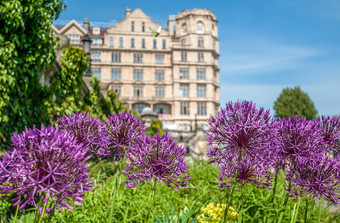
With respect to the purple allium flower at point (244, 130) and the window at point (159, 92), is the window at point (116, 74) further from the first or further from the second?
the purple allium flower at point (244, 130)

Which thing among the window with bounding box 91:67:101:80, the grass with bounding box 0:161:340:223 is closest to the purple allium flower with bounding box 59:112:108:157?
the grass with bounding box 0:161:340:223

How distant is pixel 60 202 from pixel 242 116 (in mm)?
927

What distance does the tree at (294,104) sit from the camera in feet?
146

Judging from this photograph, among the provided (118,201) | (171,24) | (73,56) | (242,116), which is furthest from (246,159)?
(171,24)

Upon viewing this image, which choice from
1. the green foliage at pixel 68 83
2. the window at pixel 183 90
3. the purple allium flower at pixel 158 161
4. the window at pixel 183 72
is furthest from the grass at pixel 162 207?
the window at pixel 183 72

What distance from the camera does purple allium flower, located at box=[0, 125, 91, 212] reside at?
118cm

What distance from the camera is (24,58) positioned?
7141 mm

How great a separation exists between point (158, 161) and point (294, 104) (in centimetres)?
4682

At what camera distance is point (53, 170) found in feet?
3.77

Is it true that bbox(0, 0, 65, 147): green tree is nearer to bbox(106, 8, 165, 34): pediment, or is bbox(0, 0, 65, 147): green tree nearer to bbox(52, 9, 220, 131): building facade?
bbox(52, 9, 220, 131): building facade

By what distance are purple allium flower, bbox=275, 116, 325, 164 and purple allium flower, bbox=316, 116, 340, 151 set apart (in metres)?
0.28

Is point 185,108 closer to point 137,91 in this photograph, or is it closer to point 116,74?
point 137,91

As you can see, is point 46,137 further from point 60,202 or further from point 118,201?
point 118,201

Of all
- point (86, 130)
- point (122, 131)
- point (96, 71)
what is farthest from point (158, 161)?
point (96, 71)
